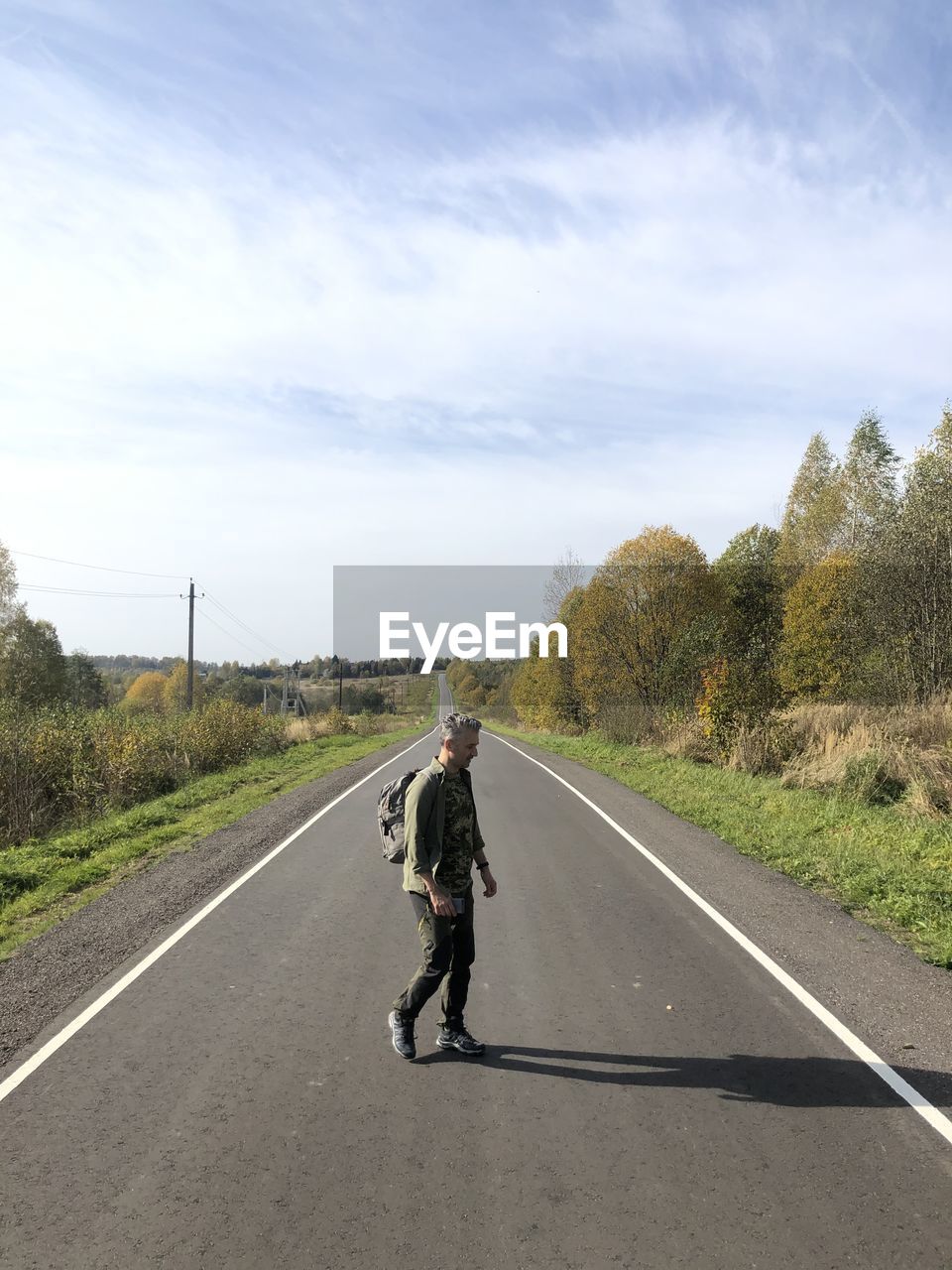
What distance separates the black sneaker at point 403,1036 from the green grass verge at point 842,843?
13.9ft

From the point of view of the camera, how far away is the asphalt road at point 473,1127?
326 centimetres

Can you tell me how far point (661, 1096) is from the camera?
441cm

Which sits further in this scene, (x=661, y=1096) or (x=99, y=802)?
(x=99, y=802)

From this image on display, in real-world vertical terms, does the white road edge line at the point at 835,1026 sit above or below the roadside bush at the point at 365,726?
above

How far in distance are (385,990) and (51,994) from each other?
225 cm

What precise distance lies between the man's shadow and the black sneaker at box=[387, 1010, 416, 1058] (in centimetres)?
8

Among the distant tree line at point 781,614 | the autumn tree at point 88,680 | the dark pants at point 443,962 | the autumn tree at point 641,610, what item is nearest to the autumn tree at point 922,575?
A: the distant tree line at point 781,614

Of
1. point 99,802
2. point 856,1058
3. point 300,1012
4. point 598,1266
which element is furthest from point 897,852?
point 99,802

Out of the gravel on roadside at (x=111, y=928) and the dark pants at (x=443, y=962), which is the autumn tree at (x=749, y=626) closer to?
the gravel on roadside at (x=111, y=928)

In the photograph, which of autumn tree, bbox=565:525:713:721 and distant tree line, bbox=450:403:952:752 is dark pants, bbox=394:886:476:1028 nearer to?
distant tree line, bbox=450:403:952:752

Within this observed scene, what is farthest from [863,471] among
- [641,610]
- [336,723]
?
[336,723]

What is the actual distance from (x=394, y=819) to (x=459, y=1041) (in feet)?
4.18

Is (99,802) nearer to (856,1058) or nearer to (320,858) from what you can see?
(320,858)

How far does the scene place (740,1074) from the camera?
4.66m
